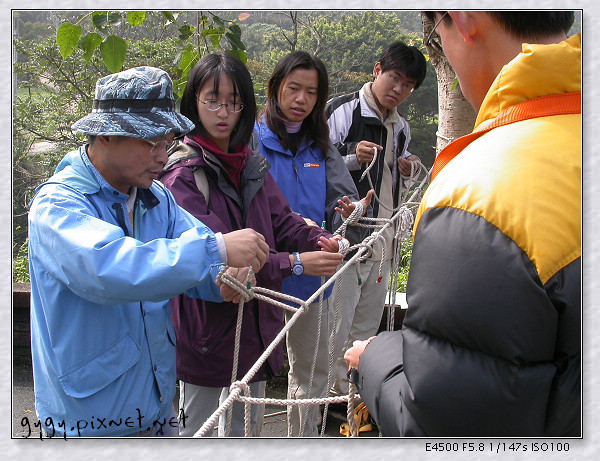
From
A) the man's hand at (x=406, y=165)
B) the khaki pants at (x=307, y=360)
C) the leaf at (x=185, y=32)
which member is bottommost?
the khaki pants at (x=307, y=360)

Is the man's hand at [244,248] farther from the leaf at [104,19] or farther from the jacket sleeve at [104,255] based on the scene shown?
the leaf at [104,19]

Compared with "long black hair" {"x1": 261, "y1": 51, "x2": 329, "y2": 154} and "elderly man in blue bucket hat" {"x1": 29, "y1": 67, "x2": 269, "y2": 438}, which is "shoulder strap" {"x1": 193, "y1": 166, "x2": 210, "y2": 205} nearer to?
"elderly man in blue bucket hat" {"x1": 29, "y1": 67, "x2": 269, "y2": 438}

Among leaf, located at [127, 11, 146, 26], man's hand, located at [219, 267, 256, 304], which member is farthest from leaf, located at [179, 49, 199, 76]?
man's hand, located at [219, 267, 256, 304]

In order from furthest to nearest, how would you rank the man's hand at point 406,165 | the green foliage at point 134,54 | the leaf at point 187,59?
the man's hand at point 406,165
the leaf at point 187,59
the green foliage at point 134,54

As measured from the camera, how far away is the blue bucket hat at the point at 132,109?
139 cm

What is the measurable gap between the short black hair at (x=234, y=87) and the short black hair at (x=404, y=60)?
4.84ft

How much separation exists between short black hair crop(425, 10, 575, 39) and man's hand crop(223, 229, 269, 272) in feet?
2.28

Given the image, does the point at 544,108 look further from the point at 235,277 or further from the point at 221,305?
the point at 221,305

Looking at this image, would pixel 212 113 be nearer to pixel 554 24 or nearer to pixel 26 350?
pixel 554 24

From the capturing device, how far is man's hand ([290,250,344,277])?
6.40 feet

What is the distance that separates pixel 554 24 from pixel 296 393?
1.90 metres

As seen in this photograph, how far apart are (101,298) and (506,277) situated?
82cm

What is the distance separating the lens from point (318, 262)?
6.43ft

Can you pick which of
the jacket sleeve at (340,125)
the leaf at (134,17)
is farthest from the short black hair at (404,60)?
the leaf at (134,17)
